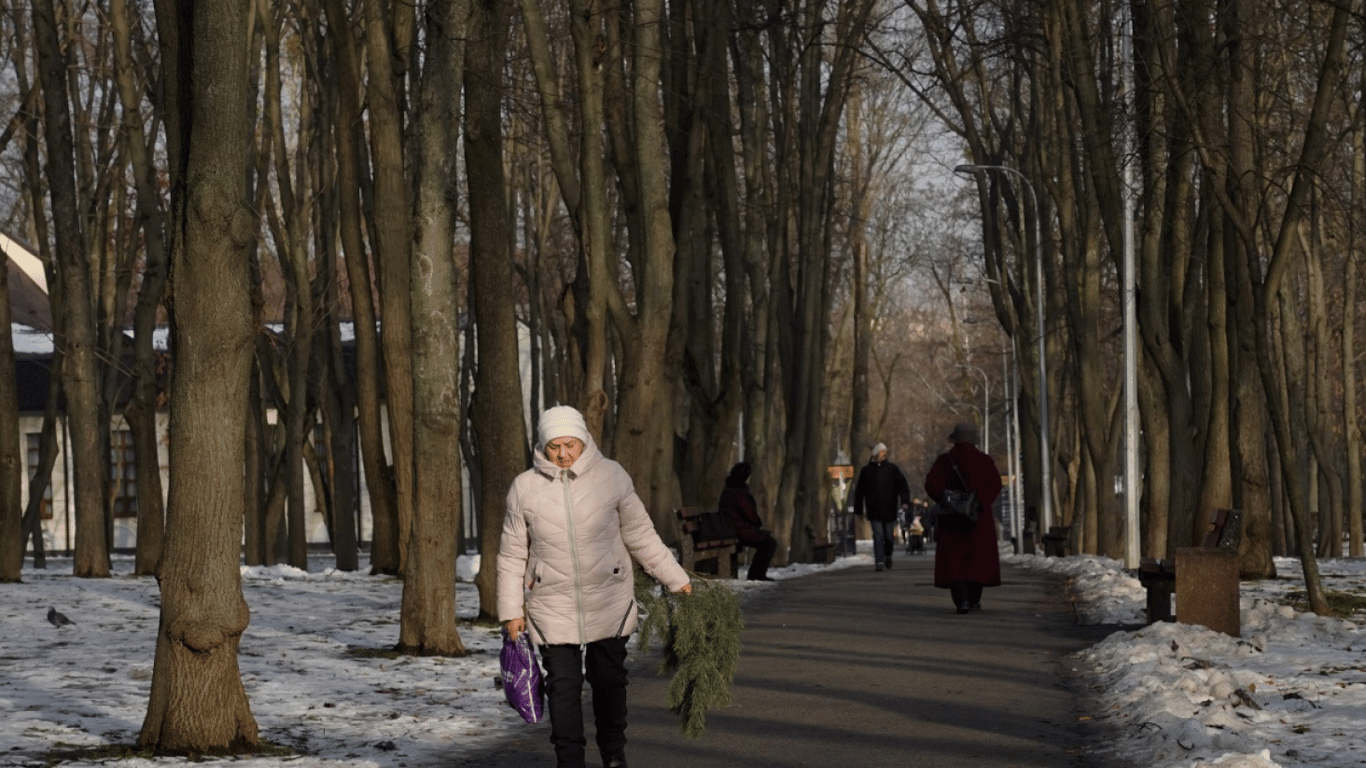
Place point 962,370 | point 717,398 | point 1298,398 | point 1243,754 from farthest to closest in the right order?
point 962,370, point 1298,398, point 717,398, point 1243,754

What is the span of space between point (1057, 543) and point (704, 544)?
31.6ft

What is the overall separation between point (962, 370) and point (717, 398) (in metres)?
49.2

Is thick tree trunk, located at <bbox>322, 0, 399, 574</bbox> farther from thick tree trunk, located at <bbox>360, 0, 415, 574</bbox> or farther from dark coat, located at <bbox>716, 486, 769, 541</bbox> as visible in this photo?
dark coat, located at <bbox>716, 486, 769, 541</bbox>

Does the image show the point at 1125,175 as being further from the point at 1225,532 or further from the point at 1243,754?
the point at 1243,754

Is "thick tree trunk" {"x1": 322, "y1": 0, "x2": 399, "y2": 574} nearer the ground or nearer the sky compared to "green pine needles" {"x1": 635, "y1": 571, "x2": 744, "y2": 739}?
nearer the sky

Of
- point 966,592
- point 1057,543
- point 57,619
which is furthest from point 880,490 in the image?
point 57,619

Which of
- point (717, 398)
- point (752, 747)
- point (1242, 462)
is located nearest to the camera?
point (752, 747)

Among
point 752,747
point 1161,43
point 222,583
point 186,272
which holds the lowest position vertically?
point 752,747

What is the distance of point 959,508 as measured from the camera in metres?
16.3

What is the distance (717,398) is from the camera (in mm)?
25312

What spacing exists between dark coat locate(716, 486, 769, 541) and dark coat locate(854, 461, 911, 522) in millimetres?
2239

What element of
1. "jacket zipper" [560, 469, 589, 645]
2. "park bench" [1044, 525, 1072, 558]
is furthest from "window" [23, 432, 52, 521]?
"jacket zipper" [560, 469, 589, 645]

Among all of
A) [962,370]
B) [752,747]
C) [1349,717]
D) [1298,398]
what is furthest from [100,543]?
[962,370]

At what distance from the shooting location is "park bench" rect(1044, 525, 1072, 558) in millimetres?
29719
